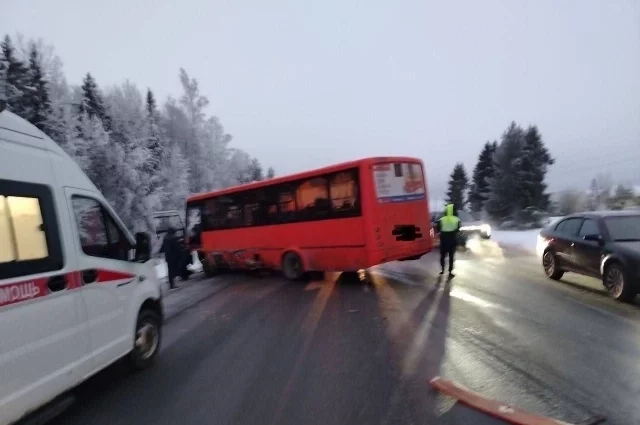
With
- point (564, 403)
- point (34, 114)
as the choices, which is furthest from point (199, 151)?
point (564, 403)

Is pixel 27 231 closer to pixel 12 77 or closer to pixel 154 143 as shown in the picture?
pixel 12 77

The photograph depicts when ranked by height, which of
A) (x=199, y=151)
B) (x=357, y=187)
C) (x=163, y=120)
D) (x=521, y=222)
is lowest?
(x=521, y=222)

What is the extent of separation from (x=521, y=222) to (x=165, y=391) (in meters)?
35.2

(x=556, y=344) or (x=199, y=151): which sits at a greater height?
(x=199, y=151)

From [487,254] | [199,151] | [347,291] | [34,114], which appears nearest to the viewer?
[347,291]

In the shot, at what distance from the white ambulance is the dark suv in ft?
25.5

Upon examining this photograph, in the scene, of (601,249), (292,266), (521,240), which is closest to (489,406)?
(601,249)

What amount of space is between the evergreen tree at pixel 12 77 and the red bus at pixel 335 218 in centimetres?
2152

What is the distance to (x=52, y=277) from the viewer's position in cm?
355

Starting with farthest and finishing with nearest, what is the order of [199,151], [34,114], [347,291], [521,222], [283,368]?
1. [199,151]
2. [521,222]
3. [34,114]
4. [347,291]
5. [283,368]

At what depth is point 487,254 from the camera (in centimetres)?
1619

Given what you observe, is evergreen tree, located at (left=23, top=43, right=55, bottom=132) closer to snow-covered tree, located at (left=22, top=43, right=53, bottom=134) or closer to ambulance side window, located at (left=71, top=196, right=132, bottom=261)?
snow-covered tree, located at (left=22, top=43, right=53, bottom=134)

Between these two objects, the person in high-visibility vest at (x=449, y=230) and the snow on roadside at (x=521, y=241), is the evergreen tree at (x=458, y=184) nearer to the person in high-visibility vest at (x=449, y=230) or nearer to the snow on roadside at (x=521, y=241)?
the snow on roadside at (x=521, y=241)

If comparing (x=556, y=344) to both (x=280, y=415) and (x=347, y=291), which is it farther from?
(x=347, y=291)
